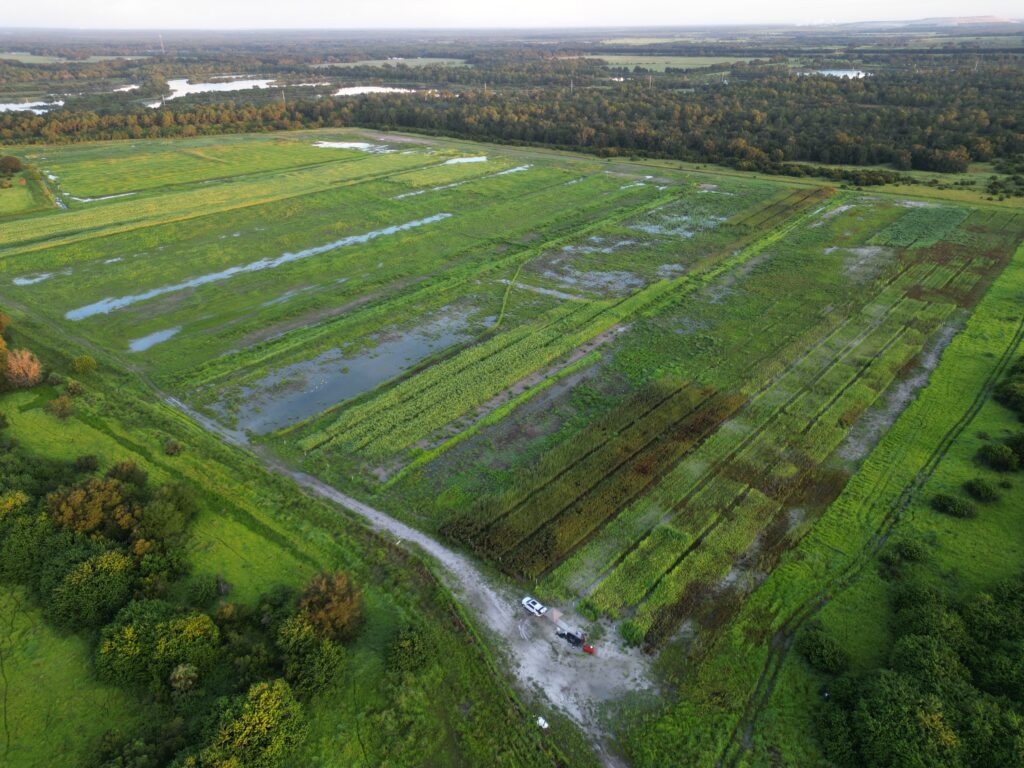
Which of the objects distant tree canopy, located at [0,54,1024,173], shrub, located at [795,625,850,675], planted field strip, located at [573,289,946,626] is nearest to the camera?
shrub, located at [795,625,850,675]

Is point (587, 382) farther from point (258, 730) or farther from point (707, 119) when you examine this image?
point (707, 119)

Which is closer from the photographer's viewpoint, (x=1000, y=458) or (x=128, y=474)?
(x=128, y=474)

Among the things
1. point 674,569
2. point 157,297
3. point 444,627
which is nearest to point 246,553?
point 444,627

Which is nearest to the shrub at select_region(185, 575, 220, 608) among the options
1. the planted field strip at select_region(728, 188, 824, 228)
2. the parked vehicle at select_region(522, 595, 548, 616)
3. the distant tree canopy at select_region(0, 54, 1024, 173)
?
the parked vehicle at select_region(522, 595, 548, 616)

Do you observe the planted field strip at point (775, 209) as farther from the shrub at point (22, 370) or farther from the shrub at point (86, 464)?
the shrub at point (22, 370)

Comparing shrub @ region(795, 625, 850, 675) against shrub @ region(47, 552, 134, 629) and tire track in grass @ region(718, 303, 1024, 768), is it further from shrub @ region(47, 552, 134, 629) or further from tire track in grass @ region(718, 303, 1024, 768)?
shrub @ region(47, 552, 134, 629)

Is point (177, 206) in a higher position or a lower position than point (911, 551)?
higher

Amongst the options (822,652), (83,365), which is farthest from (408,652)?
(83,365)
